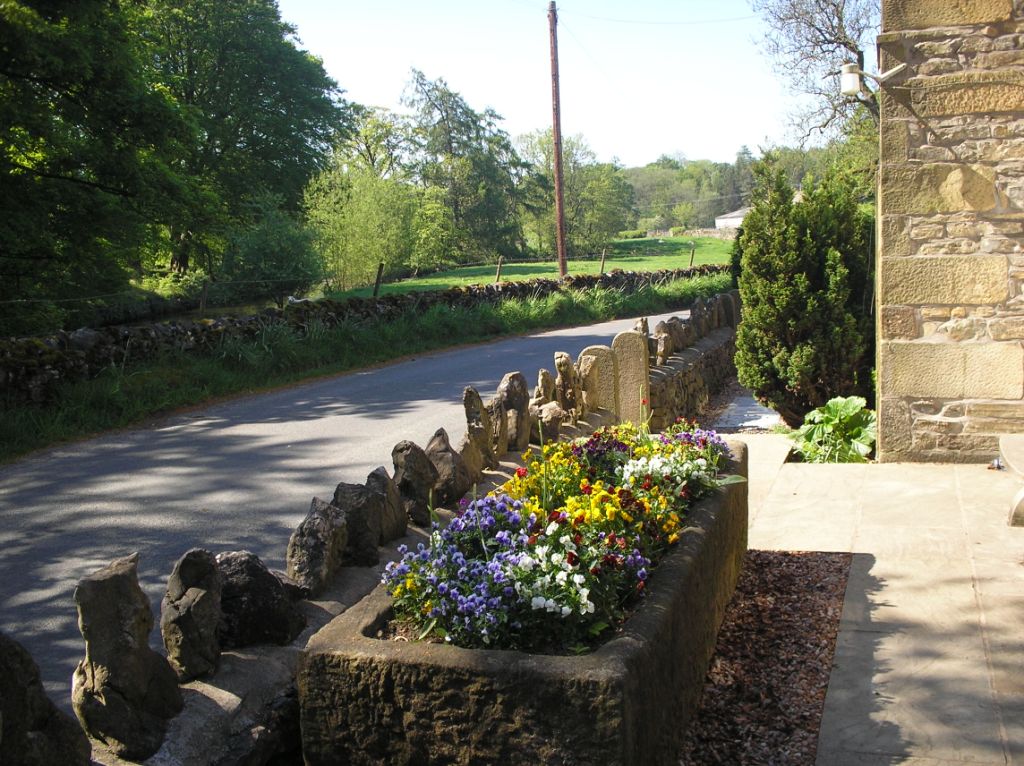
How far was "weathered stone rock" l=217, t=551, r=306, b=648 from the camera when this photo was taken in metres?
3.06

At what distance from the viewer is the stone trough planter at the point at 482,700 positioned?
2545 millimetres

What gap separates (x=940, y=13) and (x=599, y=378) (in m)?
3.78

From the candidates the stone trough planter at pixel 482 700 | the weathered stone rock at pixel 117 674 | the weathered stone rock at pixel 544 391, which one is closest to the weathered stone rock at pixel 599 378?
the weathered stone rock at pixel 544 391

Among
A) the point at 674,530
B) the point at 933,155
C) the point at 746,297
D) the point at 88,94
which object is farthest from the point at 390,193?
the point at 674,530

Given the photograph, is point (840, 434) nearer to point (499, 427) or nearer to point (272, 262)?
point (499, 427)

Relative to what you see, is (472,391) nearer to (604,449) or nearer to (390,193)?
(604,449)

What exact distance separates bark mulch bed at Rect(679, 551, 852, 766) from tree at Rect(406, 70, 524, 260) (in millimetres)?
56870

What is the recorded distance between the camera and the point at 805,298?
9.41m

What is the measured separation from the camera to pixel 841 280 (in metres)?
9.16

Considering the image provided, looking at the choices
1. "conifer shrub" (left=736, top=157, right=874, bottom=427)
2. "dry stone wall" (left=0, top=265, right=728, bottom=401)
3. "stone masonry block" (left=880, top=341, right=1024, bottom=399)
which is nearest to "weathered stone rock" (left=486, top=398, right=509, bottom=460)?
"stone masonry block" (left=880, top=341, right=1024, bottom=399)

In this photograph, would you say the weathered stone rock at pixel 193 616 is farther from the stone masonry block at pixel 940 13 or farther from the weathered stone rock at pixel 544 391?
the stone masonry block at pixel 940 13

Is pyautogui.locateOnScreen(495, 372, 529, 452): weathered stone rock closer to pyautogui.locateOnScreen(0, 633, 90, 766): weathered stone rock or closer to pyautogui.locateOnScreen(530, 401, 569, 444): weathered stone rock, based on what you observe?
pyautogui.locateOnScreen(530, 401, 569, 444): weathered stone rock

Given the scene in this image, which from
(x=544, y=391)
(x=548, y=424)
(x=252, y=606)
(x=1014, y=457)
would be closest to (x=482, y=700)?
(x=252, y=606)

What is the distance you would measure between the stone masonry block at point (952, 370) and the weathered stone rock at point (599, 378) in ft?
7.06
